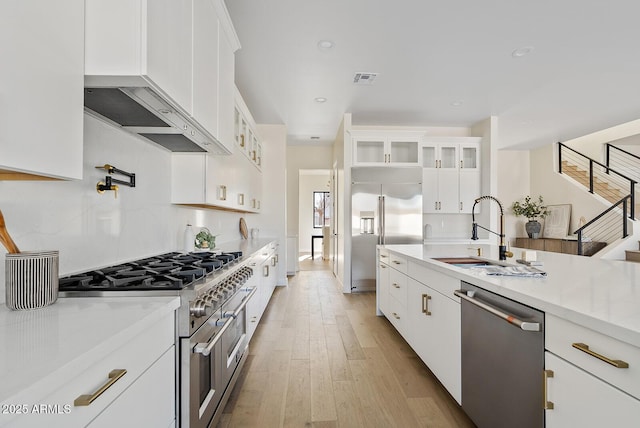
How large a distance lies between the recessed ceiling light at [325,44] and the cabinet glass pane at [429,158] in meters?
3.13

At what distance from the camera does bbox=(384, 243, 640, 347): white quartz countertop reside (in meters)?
0.89

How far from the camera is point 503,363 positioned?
1359 millimetres

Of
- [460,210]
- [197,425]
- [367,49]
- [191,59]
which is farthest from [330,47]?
[460,210]

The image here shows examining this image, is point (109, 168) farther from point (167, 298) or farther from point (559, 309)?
point (559, 309)

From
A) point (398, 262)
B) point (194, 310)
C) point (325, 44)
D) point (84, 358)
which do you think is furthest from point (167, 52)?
Answer: point (398, 262)

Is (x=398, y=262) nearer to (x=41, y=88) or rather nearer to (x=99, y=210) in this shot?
(x=99, y=210)

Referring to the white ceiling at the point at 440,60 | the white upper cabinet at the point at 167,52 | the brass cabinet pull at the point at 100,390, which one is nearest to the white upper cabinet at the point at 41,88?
the white upper cabinet at the point at 167,52

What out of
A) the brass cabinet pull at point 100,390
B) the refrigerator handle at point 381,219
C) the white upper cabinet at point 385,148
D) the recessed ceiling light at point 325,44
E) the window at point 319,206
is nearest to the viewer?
the brass cabinet pull at point 100,390

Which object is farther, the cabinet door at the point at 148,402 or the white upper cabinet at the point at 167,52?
the white upper cabinet at the point at 167,52

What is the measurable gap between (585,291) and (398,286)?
178 cm

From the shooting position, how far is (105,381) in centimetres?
80

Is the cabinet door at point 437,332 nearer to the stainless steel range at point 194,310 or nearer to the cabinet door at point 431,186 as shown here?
the stainless steel range at point 194,310

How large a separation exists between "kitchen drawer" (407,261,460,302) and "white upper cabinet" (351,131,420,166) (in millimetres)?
2998

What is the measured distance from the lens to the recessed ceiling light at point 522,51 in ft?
10.7
